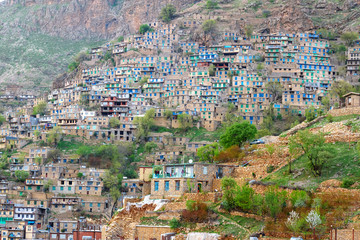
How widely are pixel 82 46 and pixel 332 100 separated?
75079 mm

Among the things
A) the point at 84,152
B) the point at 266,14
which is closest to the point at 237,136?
the point at 84,152

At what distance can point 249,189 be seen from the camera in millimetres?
44344

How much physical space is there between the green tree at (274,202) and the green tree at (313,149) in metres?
5.73

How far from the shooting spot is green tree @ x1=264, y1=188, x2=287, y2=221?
41219mm

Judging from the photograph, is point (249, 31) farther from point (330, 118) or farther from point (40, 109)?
point (330, 118)

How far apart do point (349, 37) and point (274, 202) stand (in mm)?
77760

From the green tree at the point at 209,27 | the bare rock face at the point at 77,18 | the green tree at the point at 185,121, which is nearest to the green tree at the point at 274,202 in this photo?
the green tree at the point at 185,121

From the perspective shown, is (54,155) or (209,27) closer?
(54,155)

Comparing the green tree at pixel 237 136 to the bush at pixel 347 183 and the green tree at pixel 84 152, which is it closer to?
the bush at pixel 347 183

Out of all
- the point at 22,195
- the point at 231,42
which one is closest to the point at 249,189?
the point at 22,195

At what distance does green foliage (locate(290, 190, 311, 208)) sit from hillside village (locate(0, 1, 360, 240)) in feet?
0.35

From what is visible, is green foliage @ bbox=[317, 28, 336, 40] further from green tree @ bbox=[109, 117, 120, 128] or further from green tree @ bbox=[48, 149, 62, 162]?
green tree @ bbox=[48, 149, 62, 162]

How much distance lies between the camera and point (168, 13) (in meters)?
130

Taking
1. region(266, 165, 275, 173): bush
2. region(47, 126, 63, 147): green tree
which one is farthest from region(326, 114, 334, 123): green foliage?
region(47, 126, 63, 147): green tree
